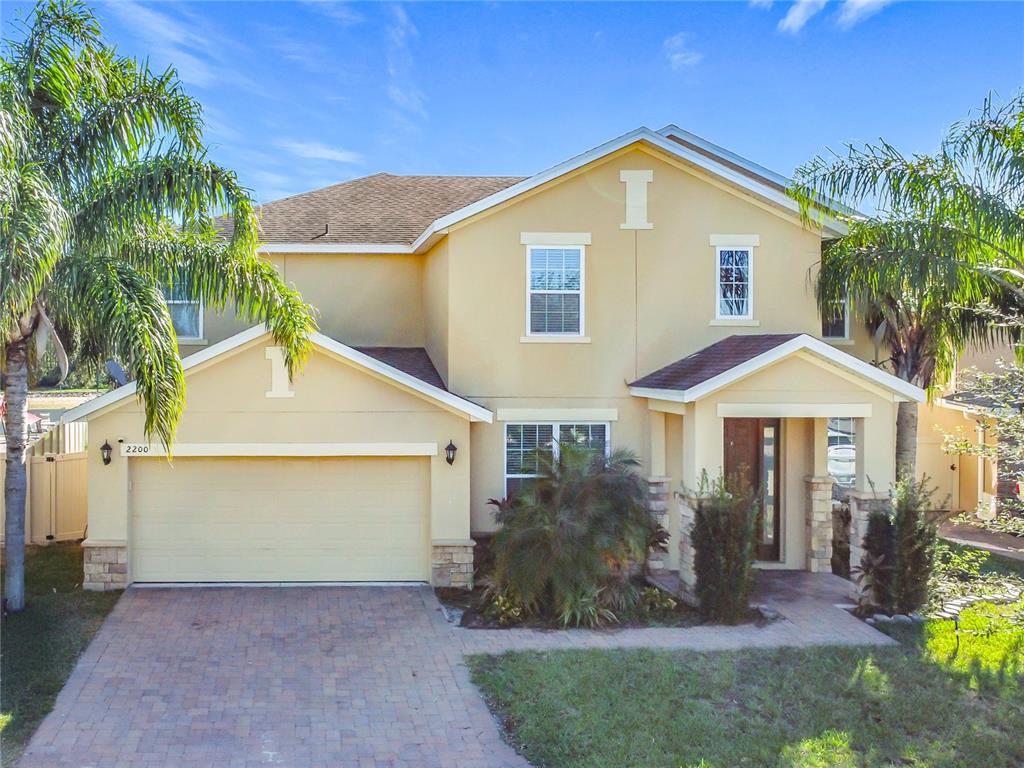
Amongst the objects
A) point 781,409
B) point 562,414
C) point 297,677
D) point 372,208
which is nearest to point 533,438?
point 562,414

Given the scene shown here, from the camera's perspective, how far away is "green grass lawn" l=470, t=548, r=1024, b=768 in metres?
7.15

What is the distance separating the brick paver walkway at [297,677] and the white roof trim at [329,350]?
2754 mm

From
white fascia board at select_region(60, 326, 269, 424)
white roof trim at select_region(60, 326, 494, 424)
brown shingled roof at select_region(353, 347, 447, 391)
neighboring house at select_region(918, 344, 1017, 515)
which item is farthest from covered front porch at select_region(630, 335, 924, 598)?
white fascia board at select_region(60, 326, 269, 424)

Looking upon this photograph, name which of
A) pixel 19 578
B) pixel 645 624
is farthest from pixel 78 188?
pixel 645 624

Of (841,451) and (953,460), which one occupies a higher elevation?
(841,451)

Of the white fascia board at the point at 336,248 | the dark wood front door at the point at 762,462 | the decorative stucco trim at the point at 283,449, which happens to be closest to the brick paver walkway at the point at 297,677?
the dark wood front door at the point at 762,462

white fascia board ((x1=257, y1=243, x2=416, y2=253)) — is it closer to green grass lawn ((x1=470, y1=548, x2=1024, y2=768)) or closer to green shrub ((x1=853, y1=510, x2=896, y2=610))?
green grass lawn ((x1=470, y1=548, x2=1024, y2=768))

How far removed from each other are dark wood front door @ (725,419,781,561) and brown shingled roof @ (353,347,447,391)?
16.6 feet

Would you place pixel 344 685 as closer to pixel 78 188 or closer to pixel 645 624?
pixel 645 624

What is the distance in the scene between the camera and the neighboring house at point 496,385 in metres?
12.4

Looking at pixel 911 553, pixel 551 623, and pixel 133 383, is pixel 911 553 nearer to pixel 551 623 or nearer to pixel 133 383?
pixel 551 623

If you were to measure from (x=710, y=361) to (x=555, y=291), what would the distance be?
2.89 metres

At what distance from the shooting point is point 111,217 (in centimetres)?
1041

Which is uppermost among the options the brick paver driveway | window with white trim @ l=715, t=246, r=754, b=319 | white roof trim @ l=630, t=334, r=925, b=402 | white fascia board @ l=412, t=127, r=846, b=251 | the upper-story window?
white fascia board @ l=412, t=127, r=846, b=251
